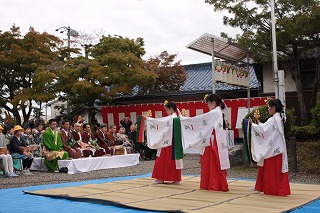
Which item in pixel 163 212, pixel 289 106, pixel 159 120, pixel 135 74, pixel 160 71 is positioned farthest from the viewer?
pixel 160 71

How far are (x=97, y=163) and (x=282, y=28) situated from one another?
23.2 feet

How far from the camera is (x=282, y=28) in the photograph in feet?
42.5

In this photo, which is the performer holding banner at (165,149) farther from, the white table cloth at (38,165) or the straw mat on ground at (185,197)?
the white table cloth at (38,165)

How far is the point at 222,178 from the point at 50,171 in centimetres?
642

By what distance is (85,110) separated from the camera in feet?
71.0

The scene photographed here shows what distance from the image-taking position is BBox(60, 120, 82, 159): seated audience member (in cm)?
1210

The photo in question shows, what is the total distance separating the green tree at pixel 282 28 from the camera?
40.4 feet

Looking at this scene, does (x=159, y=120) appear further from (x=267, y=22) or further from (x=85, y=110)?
(x=85, y=110)

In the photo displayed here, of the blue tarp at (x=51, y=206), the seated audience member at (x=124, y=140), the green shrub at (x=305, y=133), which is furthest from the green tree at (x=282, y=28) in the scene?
the blue tarp at (x=51, y=206)

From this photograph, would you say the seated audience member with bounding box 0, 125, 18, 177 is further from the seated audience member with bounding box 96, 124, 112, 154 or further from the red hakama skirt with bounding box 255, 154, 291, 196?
the red hakama skirt with bounding box 255, 154, 291, 196

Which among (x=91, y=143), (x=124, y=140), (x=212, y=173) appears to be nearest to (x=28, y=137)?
(x=91, y=143)

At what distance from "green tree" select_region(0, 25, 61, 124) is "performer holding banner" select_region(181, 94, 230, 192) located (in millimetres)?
11042

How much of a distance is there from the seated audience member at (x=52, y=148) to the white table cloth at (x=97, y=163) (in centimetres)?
22

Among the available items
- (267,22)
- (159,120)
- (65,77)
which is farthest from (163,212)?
(65,77)
